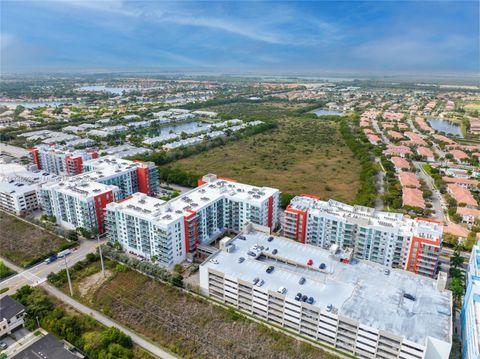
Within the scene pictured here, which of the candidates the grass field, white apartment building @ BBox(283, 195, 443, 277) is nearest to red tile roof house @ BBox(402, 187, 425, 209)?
the grass field

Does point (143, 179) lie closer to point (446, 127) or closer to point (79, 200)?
point (79, 200)

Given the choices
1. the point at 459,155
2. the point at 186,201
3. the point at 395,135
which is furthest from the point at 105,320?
the point at 395,135

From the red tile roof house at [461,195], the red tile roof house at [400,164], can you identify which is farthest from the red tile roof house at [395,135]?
the red tile roof house at [461,195]

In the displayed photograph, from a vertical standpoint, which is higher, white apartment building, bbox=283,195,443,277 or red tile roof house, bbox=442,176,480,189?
white apartment building, bbox=283,195,443,277

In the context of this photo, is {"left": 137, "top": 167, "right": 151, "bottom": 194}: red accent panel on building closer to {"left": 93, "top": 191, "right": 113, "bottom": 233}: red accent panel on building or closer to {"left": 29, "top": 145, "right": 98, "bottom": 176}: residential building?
{"left": 93, "top": 191, "right": 113, "bottom": 233}: red accent panel on building

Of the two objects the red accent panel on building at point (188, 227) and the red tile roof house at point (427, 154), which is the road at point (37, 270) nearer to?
the red accent panel on building at point (188, 227)

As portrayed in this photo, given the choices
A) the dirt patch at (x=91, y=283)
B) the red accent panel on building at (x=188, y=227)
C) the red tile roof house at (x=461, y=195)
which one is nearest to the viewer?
the dirt patch at (x=91, y=283)
